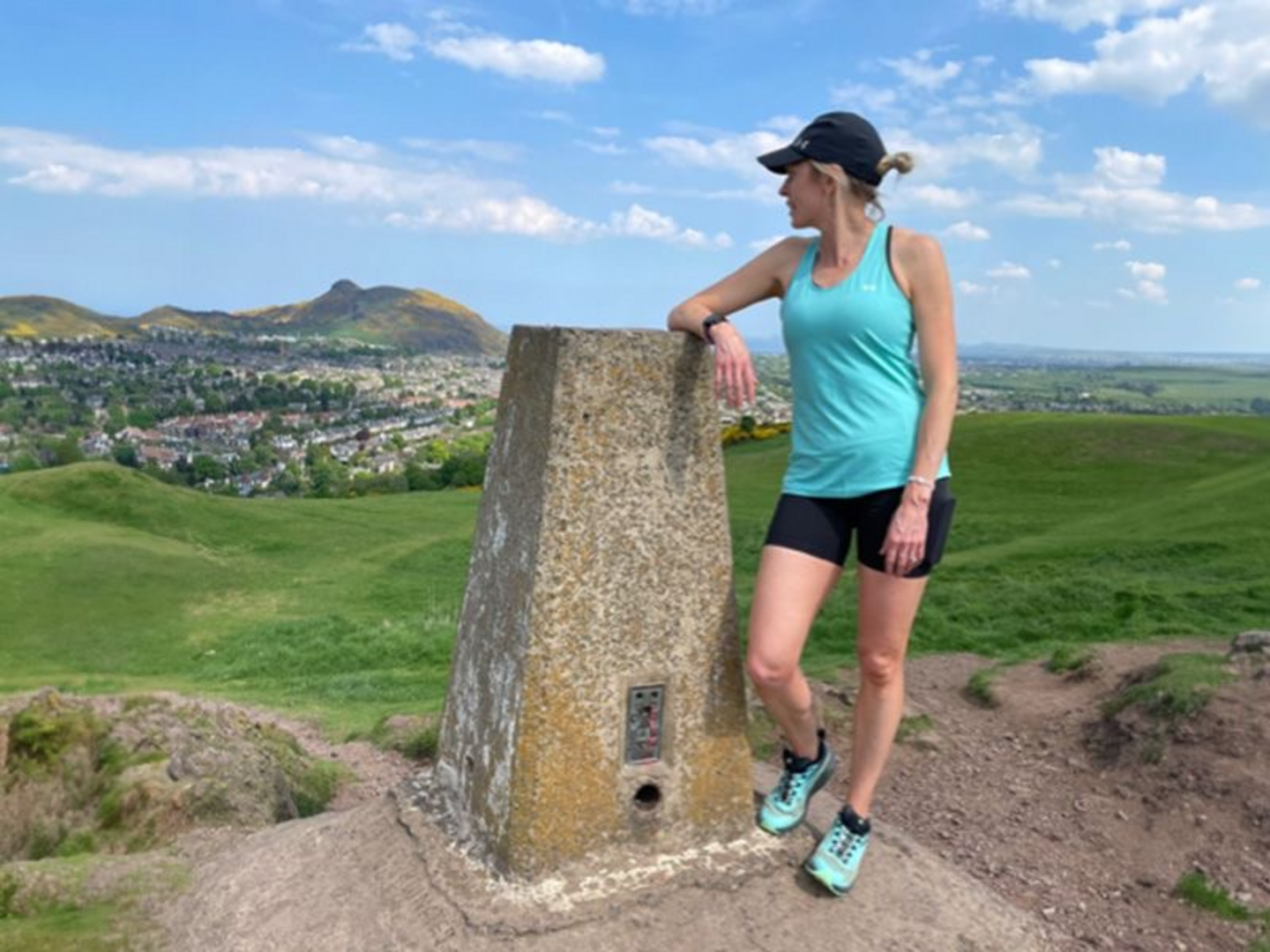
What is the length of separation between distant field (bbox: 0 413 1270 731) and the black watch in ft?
29.1

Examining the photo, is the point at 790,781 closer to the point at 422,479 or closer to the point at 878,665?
the point at 878,665

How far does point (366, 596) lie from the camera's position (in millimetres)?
24531

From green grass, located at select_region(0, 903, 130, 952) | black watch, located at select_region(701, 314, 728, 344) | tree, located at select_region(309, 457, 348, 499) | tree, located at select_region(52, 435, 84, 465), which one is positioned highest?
black watch, located at select_region(701, 314, 728, 344)

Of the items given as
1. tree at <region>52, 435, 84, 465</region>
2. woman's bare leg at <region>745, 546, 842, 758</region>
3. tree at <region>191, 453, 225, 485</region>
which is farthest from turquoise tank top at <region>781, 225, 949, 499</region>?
tree at <region>52, 435, 84, 465</region>

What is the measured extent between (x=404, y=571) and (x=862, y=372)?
23.4 m

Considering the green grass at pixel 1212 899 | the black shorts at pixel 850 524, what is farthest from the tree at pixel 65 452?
the black shorts at pixel 850 524

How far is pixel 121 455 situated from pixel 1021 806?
83305 mm

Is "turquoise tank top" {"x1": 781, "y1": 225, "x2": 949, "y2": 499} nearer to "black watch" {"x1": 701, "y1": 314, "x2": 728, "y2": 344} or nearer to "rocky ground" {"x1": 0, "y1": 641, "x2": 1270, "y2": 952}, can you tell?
"black watch" {"x1": 701, "y1": 314, "x2": 728, "y2": 344}

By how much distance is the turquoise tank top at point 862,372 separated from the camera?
467 centimetres

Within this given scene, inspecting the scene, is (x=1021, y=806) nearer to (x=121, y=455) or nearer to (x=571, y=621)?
(x=571, y=621)

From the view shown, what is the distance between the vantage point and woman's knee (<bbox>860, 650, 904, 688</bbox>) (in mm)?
5125

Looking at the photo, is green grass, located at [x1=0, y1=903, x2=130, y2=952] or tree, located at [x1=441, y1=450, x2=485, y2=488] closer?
green grass, located at [x1=0, y1=903, x2=130, y2=952]

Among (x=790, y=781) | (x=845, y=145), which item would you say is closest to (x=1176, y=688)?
(x=790, y=781)

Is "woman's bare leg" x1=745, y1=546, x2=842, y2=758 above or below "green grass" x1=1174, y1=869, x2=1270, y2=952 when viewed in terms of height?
above
